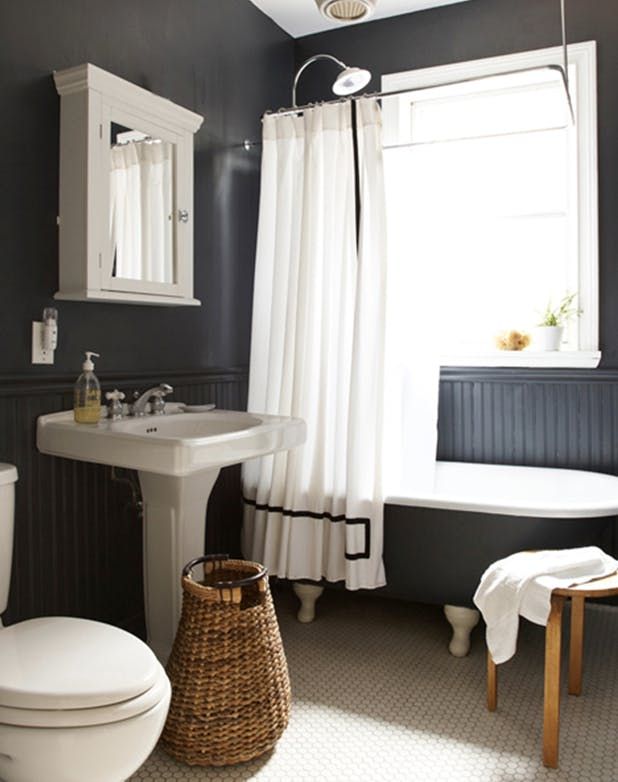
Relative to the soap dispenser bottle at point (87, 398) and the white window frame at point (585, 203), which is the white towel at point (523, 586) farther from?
the soap dispenser bottle at point (87, 398)

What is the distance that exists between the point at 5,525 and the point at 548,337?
2293mm

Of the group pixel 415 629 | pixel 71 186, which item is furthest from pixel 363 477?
pixel 71 186

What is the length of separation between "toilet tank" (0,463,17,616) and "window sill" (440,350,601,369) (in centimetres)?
204

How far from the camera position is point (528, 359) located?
317cm

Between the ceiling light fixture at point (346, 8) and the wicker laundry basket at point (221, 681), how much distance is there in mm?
1916

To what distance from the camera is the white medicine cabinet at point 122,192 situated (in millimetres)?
2178

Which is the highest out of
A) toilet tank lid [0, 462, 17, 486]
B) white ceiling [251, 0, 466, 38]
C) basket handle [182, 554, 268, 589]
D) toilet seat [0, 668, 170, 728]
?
white ceiling [251, 0, 466, 38]

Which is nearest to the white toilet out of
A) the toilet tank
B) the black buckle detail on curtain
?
the toilet tank

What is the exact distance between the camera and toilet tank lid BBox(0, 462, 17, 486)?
A: 1.88 m

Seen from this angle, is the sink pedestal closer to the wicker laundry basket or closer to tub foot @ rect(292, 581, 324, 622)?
the wicker laundry basket

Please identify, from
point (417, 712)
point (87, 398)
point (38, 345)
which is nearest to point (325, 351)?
point (87, 398)

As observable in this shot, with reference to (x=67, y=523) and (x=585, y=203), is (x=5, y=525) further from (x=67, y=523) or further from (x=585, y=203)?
(x=585, y=203)

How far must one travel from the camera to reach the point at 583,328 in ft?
10.1

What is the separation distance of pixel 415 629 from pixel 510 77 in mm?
2451
